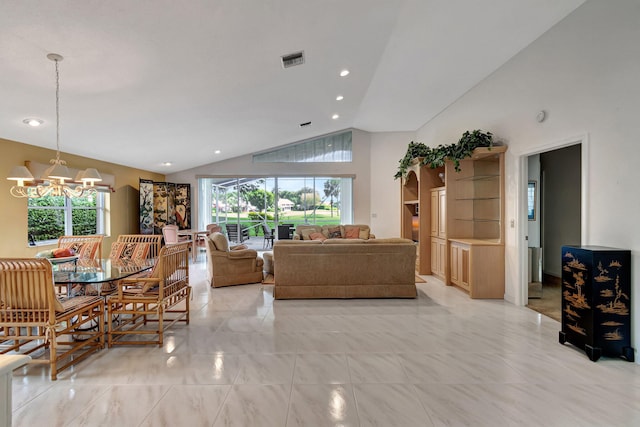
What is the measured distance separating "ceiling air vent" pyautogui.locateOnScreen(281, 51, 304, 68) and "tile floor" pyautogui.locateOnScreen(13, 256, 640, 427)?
357 centimetres

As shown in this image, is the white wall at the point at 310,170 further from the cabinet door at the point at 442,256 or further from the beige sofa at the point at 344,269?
the beige sofa at the point at 344,269

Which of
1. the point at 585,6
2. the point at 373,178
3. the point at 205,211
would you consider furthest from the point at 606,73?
the point at 205,211

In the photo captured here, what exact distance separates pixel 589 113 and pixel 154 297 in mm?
5206

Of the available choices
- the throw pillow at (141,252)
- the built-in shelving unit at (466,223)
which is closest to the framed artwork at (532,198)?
the built-in shelving unit at (466,223)

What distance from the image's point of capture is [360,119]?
27.5ft

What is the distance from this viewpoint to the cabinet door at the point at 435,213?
6008mm

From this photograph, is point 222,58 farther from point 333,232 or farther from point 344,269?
point 333,232

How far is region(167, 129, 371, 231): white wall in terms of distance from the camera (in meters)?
9.53

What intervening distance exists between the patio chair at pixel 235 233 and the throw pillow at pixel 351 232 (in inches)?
145

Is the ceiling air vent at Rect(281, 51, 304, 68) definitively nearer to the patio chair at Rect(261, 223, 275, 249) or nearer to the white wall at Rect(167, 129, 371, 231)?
the white wall at Rect(167, 129, 371, 231)

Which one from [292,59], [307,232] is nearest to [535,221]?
[292,59]

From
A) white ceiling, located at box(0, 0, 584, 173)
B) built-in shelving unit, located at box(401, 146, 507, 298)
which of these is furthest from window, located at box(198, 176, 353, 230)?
built-in shelving unit, located at box(401, 146, 507, 298)

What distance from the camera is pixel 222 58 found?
3.77m

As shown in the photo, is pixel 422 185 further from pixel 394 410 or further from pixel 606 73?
pixel 394 410
